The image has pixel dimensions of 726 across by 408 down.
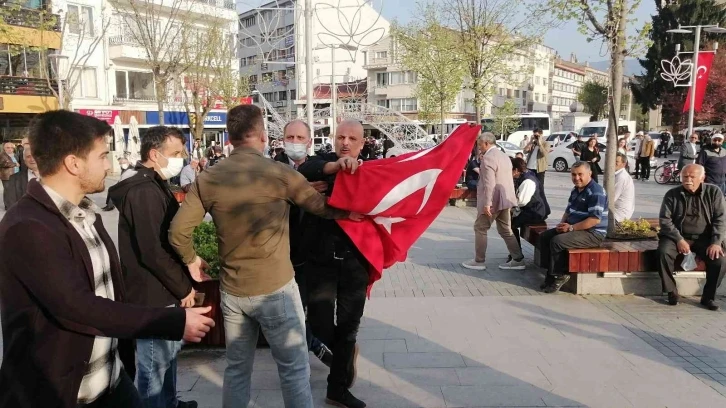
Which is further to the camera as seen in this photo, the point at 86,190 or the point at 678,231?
the point at 678,231

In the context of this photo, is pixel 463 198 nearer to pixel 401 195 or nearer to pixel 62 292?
pixel 401 195

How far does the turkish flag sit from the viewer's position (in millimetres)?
3619

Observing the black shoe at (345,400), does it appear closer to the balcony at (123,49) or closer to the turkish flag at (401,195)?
the turkish flag at (401,195)

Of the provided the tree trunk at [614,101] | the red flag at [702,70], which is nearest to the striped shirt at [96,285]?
A: the tree trunk at [614,101]

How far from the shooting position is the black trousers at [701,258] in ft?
19.7

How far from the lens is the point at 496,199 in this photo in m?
7.67

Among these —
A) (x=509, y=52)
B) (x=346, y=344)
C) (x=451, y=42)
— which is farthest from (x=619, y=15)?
(x=451, y=42)

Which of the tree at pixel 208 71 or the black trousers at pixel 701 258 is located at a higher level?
the tree at pixel 208 71

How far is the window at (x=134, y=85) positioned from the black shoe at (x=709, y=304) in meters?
35.8

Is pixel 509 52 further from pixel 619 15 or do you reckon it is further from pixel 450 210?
pixel 619 15

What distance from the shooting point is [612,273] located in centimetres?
642

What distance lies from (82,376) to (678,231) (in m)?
6.16

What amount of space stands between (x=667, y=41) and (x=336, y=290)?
172ft

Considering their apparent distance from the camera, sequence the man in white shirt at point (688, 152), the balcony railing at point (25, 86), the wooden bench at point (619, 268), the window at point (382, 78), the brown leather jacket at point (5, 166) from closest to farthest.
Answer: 1. the wooden bench at point (619, 268)
2. the brown leather jacket at point (5, 166)
3. the man in white shirt at point (688, 152)
4. the balcony railing at point (25, 86)
5. the window at point (382, 78)
